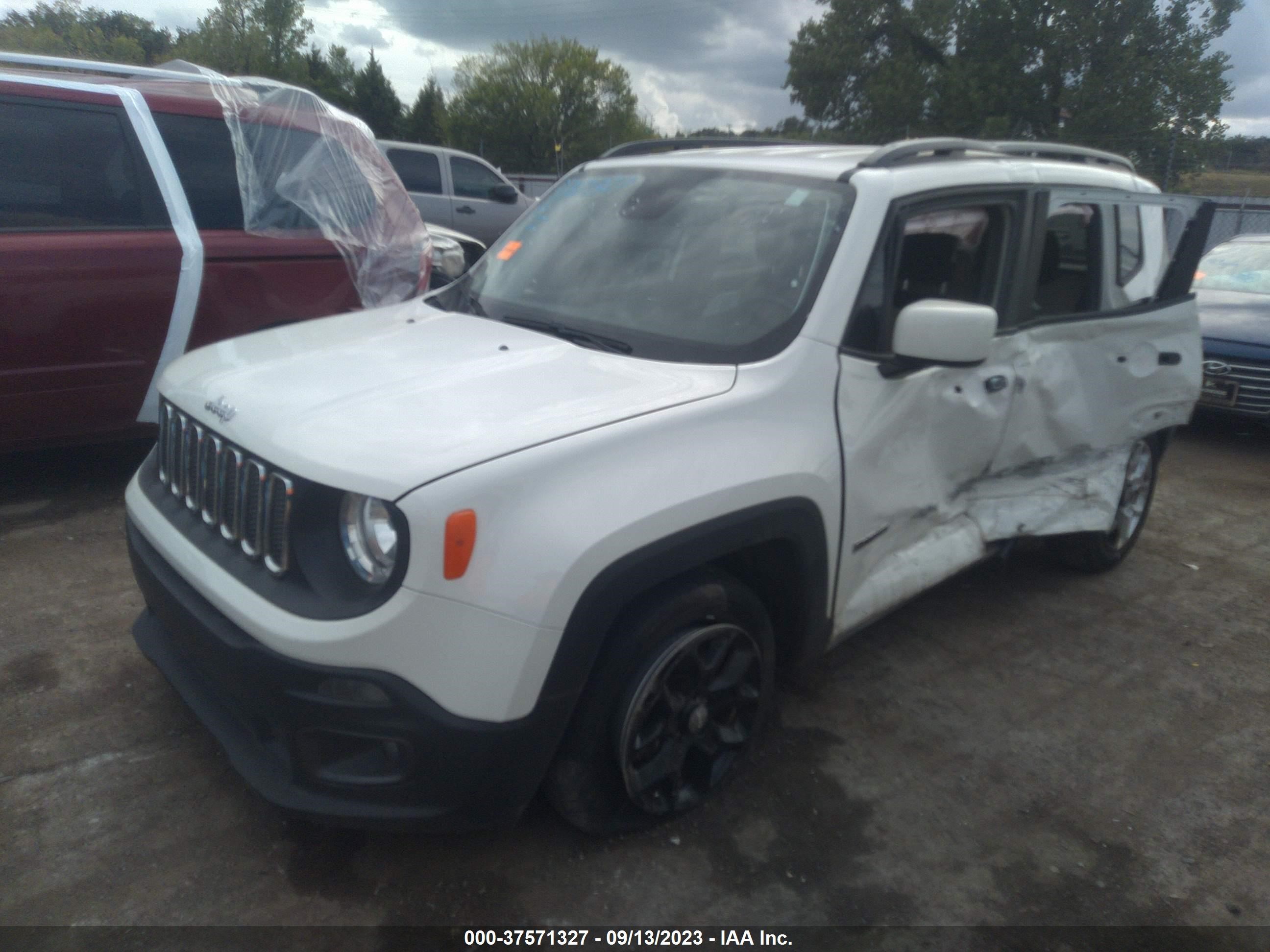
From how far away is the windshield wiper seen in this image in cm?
279

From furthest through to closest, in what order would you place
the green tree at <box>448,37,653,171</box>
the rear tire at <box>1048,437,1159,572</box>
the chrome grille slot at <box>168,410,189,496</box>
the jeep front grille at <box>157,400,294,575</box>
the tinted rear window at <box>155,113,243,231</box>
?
the green tree at <box>448,37,653,171</box>, the tinted rear window at <box>155,113,243,231</box>, the rear tire at <box>1048,437,1159,572</box>, the chrome grille slot at <box>168,410,189,496</box>, the jeep front grille at <box>157,400,294,575</box>

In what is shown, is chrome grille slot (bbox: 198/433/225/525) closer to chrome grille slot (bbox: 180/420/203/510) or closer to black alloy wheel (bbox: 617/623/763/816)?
chrome grille slot (bbox: 180/420/203/510)

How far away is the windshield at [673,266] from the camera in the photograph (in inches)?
109

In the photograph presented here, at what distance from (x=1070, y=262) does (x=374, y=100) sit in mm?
60286

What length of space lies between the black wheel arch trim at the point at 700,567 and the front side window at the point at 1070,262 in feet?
5.21

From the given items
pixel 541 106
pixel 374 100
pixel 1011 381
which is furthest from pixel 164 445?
pixel 541 106

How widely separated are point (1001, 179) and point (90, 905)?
139 inches

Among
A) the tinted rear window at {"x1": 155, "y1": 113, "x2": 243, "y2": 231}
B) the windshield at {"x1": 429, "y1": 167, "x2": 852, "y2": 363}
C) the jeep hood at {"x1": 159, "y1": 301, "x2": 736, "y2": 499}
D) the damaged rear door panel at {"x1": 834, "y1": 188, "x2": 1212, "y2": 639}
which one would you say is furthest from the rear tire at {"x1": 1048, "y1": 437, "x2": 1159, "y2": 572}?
the tinted rear window at {"x1": 155, "y1": 113, "x2": 243, "y2": 231}

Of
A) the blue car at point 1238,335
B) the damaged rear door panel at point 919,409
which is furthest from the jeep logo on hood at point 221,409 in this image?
the blue car at point 1238,335

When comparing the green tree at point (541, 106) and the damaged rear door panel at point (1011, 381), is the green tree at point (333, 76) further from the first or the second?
the damaged rear door panel at point (1011, 381)

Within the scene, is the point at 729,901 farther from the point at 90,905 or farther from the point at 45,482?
the point at 45,482

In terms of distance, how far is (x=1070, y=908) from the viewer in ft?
8.09

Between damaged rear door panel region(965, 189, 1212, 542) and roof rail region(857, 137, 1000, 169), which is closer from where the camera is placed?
roof rail region(857, 137, 1000, 169)

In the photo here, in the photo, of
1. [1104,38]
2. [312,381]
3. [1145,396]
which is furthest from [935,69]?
[312,381]
